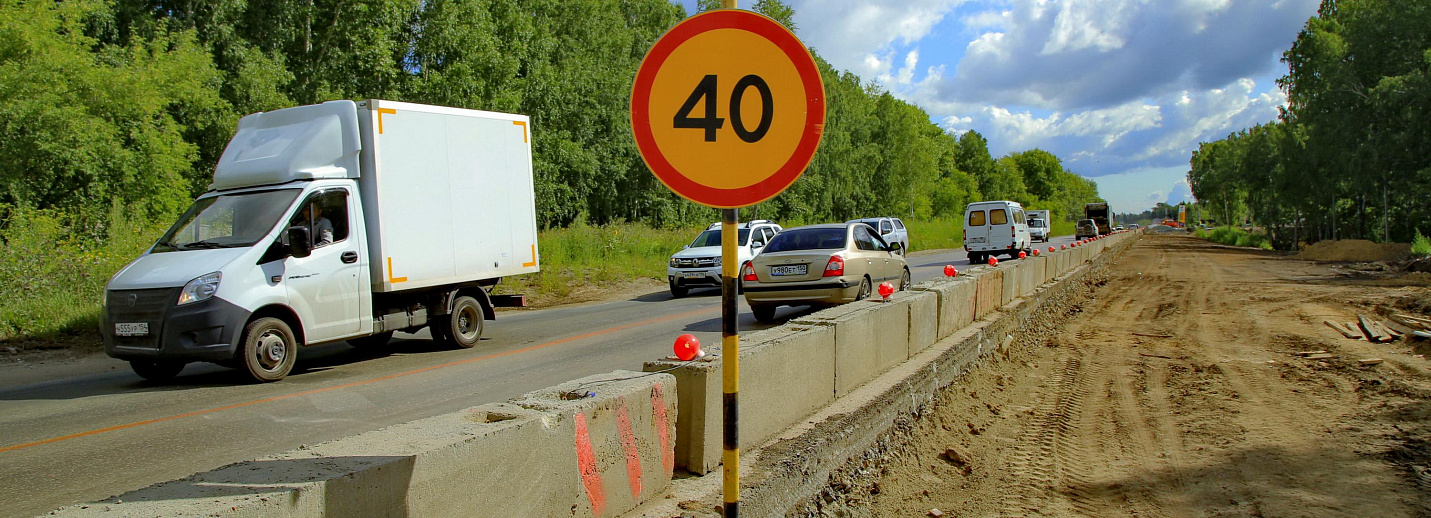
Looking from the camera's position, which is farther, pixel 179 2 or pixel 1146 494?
pixel 179 2

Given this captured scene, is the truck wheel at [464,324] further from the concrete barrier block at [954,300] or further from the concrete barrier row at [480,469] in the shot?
the concrete barrier row at [480,469]

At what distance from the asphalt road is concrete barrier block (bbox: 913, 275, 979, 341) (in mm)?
3115

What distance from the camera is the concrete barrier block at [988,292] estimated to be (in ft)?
31.9

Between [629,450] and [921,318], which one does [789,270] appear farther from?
[629,450]

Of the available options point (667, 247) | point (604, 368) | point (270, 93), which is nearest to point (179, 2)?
point (270, 93)

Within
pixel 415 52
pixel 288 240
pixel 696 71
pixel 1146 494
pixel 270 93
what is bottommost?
pixel 1146 494

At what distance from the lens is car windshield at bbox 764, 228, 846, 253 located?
12.6 metres

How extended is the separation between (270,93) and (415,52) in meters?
5.53

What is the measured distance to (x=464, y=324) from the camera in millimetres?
10633

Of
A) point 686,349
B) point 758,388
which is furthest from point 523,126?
point 686,349

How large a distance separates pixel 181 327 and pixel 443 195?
3189 millimetres

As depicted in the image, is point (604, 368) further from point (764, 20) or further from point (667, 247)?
point (667, 247)

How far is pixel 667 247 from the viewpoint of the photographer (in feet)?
87.7

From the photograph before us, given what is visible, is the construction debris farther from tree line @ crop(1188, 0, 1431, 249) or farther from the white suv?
tree line @ crop(1188, 0, 1431, 249)
